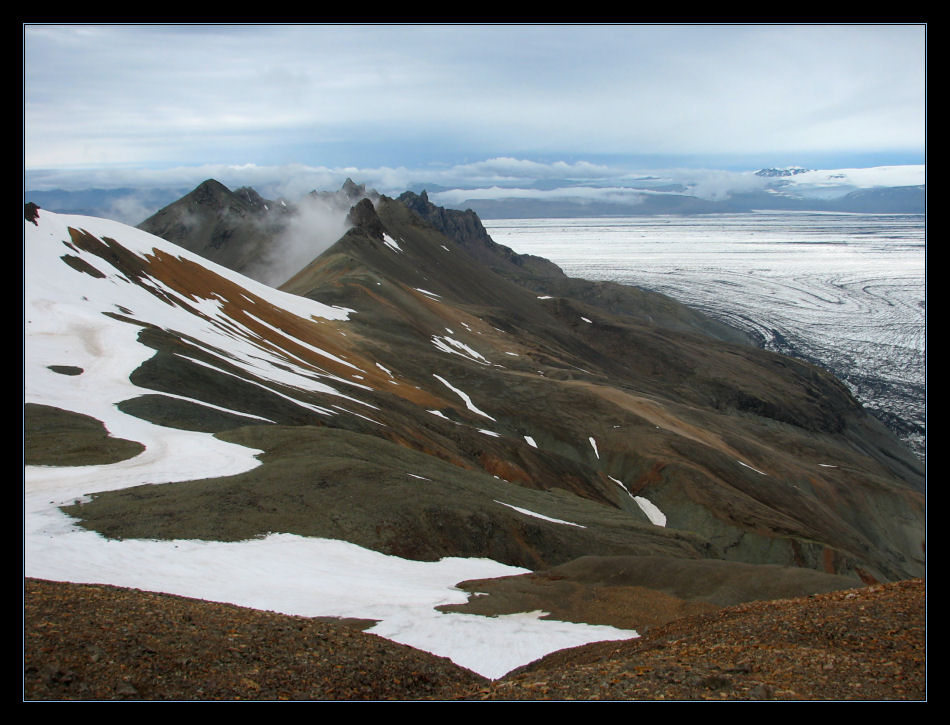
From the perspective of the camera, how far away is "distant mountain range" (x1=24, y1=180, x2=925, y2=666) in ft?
91.7

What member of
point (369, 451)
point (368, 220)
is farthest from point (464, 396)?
point (368, 220)

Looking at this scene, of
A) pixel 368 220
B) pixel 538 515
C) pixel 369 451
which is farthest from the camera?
pixel 368 220

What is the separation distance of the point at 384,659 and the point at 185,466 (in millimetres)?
22700

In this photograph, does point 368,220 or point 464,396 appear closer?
point 464,396

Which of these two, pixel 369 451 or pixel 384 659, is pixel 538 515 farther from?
pixel 384 659

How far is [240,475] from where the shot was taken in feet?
107

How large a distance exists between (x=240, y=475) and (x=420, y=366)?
2296 inches

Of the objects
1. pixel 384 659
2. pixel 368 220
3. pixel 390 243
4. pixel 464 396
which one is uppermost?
pixel 368 220

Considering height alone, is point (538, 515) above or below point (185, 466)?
below

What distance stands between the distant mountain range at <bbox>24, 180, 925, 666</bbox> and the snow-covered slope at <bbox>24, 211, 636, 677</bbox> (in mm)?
202

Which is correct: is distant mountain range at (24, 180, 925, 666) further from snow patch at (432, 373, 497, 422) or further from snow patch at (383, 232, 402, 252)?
snow patch at (383, 232, 402, 252)

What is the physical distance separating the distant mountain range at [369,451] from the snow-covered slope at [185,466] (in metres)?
0.20

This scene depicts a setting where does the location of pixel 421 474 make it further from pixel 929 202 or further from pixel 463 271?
pixel 463 271

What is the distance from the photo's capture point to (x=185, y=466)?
3412 cm
